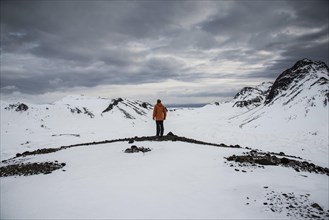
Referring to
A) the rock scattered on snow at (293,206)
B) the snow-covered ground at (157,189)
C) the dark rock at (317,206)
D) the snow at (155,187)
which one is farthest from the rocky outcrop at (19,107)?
the dark rock at (317,206)

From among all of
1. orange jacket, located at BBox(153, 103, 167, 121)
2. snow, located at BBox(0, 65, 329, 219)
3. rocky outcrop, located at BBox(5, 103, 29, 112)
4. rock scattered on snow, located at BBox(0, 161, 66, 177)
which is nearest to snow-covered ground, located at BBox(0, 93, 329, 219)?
snow, located at BBox(0, 65, 329, 219)

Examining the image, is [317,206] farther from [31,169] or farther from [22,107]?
[22,107]

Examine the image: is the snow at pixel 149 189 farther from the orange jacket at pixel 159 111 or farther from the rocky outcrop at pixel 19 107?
the rocky outcrop at pixel 19 107

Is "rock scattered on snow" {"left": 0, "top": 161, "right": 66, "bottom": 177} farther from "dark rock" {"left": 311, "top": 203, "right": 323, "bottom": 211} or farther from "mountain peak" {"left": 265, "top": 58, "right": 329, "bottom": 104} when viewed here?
"mountain peak" {"left": 265, "top": 58, "right": 329, "bottom": 104}

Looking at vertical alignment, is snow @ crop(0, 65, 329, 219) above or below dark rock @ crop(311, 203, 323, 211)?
above

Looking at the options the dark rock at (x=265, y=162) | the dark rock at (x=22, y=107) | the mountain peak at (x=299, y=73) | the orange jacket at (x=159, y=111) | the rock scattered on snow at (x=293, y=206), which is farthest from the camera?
the mountain peak at (x=299, y=73)

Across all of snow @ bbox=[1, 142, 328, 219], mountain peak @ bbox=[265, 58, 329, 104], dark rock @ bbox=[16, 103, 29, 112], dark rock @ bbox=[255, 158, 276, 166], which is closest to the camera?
snow @ bbox=[1, 142, 328, 219]

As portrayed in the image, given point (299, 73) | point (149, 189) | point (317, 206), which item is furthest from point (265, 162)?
point (299, 73)

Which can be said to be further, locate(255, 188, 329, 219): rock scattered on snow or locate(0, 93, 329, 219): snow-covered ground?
locate(0, 93, 329, 219): snow-covered ground

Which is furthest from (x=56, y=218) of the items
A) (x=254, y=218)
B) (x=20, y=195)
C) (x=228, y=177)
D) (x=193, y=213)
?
(x=228, y=177)

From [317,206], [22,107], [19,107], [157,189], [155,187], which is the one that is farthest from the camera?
[22,107]

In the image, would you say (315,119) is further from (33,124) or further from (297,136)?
(33,124)

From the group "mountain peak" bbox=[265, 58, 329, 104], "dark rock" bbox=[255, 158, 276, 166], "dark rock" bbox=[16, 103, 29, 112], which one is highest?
"mountain peak" bbox=[265, 58, 329, 104]

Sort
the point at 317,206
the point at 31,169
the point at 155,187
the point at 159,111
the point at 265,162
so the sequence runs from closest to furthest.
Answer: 1. the point at 317,206
2. the point at 155,187
3. the point at 265,162
4. the point at 31,169
5. the point at 159,111
